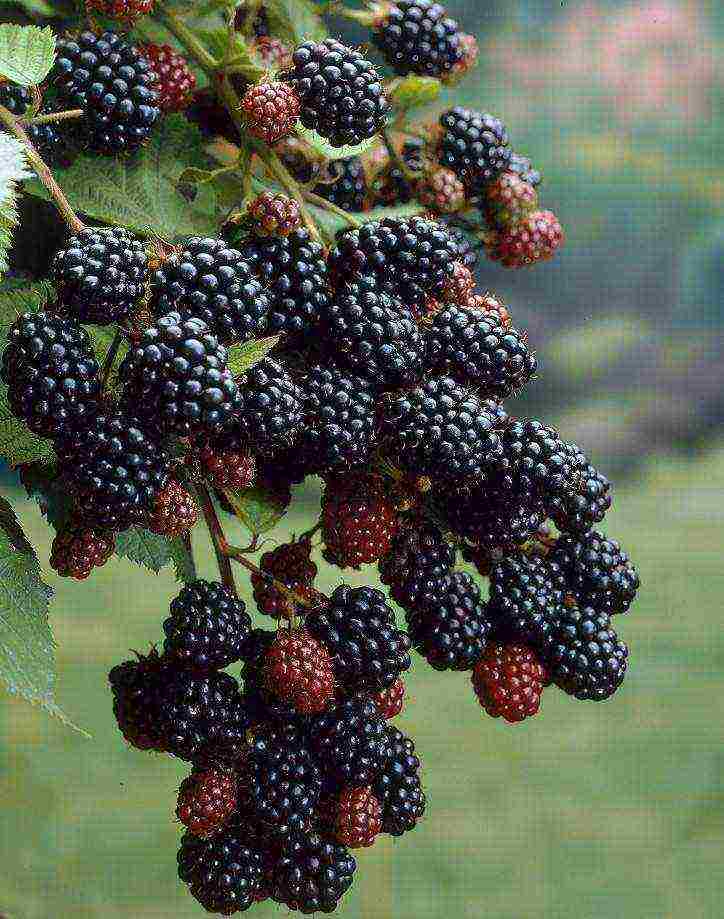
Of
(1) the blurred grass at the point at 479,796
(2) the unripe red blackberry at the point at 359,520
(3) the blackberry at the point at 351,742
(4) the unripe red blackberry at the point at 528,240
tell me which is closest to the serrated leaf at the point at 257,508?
(2) the unripe red blackberry at the point at 359,520

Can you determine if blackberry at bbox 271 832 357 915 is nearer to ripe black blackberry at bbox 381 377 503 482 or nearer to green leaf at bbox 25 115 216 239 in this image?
ripe black blackberry at bbox 381 377 503 482

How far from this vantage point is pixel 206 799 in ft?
2.55

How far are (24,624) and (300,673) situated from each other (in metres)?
0.20

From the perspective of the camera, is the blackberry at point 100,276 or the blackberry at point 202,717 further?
the blackberry at point 202,717

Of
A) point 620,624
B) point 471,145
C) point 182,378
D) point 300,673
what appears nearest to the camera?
point 182,378

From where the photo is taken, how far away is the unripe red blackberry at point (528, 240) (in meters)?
1.03

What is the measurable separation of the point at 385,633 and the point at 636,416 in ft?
4.66

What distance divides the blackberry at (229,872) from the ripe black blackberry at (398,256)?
0.42 meters

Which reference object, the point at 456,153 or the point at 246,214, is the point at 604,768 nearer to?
the point at 456,153

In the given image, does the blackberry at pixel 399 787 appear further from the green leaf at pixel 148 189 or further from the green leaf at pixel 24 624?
the green leaf at pixel 148 189

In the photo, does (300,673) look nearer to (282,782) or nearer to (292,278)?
(282,782)

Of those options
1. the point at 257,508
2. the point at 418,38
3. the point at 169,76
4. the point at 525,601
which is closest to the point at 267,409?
the point at 257,508

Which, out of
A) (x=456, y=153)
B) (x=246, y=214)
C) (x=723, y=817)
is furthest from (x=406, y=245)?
(x=723, y=817)

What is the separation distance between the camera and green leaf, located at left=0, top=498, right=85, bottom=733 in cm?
71
